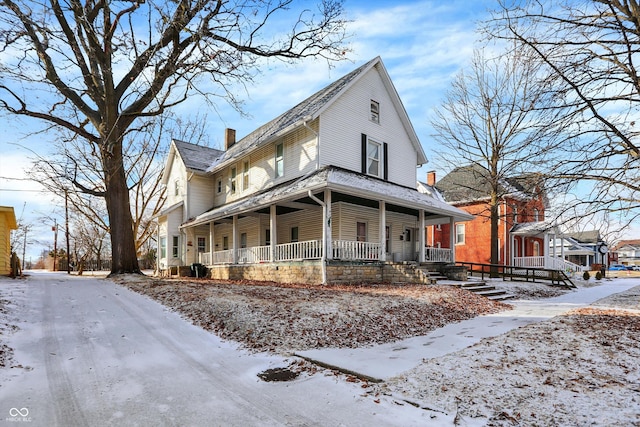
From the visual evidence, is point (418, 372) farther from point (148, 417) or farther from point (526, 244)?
point (526, 244)

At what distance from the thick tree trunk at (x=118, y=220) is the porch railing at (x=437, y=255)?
13.4 meters

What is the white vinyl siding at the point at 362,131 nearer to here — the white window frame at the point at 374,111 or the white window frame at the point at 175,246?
the white window frame at the point at 374,111

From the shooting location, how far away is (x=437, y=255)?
1809 centimetres

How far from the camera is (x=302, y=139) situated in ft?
53.6

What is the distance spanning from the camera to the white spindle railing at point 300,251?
47.0ft

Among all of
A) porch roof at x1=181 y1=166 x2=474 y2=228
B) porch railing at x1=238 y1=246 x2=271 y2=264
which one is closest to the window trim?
porch roof at x1=181 y1=166 x2=474 y2=228

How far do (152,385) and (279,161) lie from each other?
14063mm

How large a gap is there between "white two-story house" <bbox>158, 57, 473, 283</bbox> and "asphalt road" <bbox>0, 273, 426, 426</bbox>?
7.22 meters

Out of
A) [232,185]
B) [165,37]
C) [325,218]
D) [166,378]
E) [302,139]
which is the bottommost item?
[166,378]

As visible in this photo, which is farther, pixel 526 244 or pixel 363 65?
pixel 526 244

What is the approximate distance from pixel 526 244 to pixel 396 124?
56.0ft

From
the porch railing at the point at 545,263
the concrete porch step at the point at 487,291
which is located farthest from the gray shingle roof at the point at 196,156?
the porch railing at the point at 545,263

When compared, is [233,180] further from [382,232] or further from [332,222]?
[382,232]

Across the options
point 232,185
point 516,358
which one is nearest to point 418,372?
point 516,358
